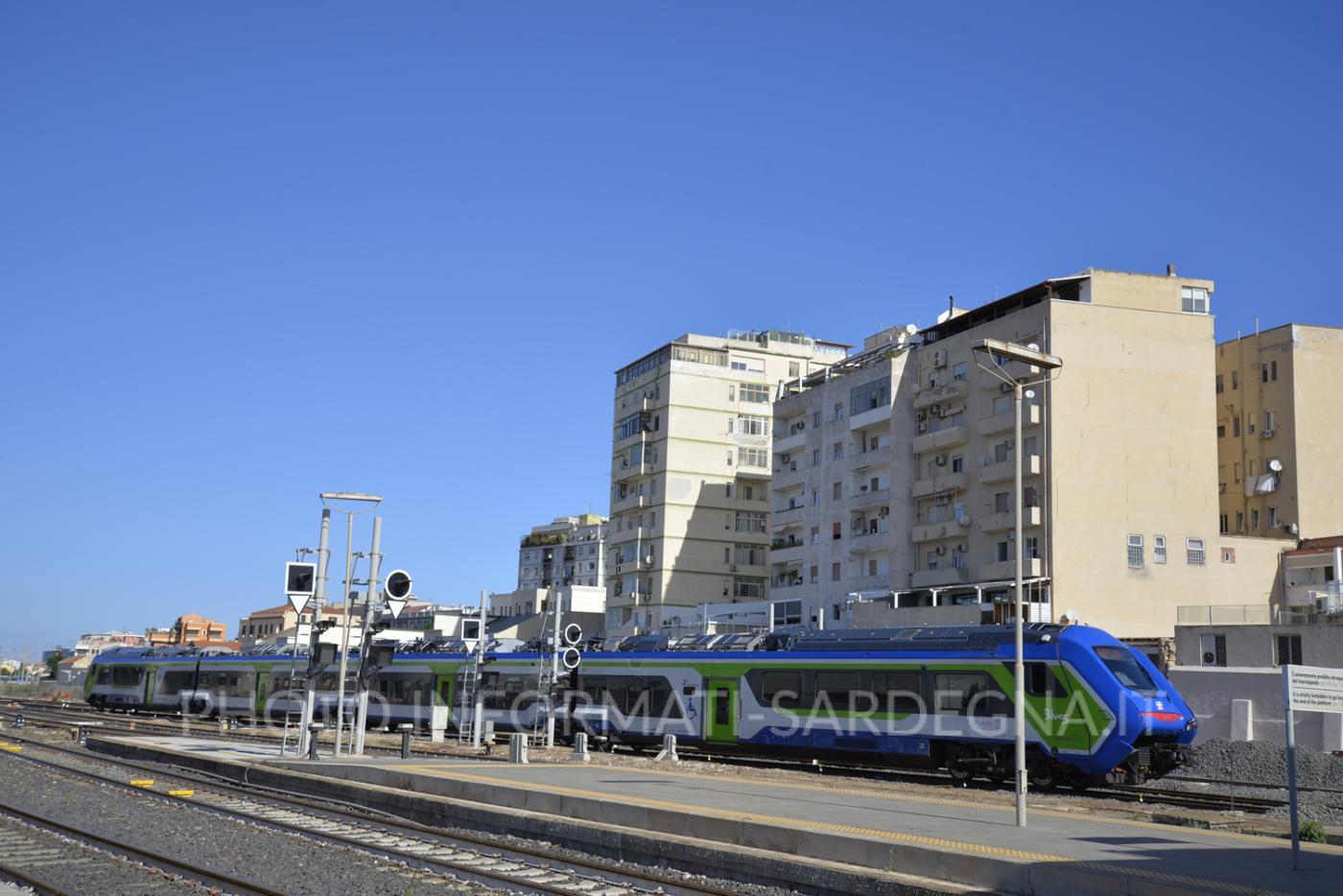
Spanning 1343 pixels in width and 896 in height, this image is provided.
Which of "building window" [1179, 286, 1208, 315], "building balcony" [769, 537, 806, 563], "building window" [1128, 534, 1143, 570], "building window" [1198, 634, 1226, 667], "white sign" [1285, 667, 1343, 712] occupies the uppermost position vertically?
"building window" [1179, 286, 1208, 315]

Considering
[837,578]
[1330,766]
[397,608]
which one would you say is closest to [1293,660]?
[1330,766]

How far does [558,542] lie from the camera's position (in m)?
123

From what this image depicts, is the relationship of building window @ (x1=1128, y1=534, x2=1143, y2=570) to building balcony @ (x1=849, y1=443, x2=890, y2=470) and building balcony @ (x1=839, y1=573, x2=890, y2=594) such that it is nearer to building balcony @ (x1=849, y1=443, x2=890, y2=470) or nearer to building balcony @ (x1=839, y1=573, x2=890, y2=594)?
building balcony @ (x1=839, y1=573, x2=890, y2=594)

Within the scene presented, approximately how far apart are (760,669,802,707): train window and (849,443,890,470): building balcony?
3199 cm

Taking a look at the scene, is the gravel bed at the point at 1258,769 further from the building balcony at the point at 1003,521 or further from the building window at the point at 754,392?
the building window at the point at 754,392

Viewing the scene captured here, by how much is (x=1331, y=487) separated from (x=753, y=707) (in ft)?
123

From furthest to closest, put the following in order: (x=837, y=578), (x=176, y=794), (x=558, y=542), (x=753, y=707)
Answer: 1. (x=558, y=542)
2. (x=837, y=578)
3. (x=753, y=707)
4. (x=176, y=794)

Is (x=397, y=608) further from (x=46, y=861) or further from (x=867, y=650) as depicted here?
(x=46, y=861)

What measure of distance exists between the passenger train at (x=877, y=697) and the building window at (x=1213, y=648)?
20.2 meters

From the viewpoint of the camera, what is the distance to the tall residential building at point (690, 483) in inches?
3004

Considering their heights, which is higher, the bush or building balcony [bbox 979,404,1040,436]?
building balcony [bbox 979,404,1040,436]

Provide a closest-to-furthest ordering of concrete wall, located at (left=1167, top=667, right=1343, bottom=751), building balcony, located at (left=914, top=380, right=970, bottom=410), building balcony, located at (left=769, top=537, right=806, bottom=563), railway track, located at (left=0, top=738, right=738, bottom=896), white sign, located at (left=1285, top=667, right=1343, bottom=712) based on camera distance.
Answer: white sign, located at (left=1285, top=667, right=1343, bottom=712), railway track, located at (left=0, top=738, right=738, bottom=896), concrete wall, located at (left=1167, top=667, right=1343, bottom=751), building balcony, located at (left=914, top=380, right=970, bottom=410), building balcony, located at (left=769, top=537, right=806, bottom=563)

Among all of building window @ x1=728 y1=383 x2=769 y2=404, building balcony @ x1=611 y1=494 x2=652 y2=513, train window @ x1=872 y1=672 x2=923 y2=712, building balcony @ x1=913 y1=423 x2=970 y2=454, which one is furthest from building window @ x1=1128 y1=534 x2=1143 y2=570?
building balcony @ x1=611 y1=494 x2=652 y2=513

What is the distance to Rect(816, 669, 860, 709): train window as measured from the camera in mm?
27984
